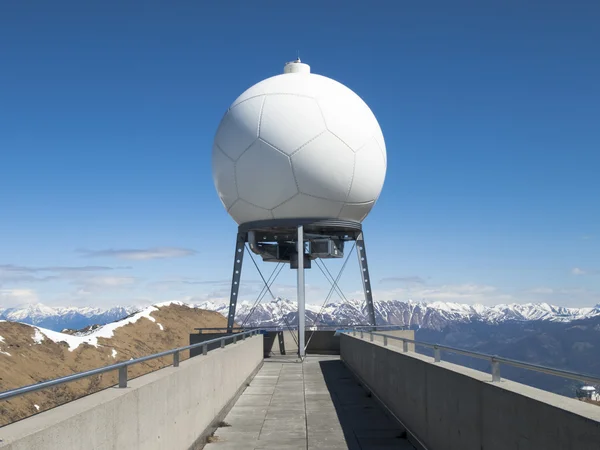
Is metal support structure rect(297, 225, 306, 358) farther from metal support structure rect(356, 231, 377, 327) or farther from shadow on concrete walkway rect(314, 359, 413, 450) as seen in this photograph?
shadow on concrete walkway rect(314, 359, 413, 450)

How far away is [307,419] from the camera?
12.0m

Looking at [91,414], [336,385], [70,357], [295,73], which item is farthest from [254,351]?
[70,357]

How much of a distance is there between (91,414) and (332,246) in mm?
21865

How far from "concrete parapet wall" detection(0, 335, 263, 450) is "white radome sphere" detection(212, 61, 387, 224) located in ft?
37.2

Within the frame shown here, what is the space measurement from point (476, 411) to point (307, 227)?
1817 cm

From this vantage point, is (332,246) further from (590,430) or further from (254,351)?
(590,430)

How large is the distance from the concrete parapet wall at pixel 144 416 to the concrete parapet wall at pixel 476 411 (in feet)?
10.3

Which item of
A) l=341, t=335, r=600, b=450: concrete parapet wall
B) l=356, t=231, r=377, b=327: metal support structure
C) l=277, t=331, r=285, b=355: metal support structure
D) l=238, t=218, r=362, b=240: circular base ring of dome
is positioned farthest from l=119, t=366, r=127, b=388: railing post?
l=277, t=331, r=285, b=355: metal support structure

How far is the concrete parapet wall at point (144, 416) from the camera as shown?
457cm

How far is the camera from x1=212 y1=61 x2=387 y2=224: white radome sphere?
76.6 ft

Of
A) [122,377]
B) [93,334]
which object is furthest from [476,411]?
[93,334]

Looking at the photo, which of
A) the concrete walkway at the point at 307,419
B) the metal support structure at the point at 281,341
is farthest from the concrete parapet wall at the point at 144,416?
the metal support structure at the point at 281,341

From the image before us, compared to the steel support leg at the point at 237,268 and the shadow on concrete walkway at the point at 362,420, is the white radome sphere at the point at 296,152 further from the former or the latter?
the shadow on concrete walkway at the point at 362,420

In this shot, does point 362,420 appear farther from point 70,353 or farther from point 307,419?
point 70,353
